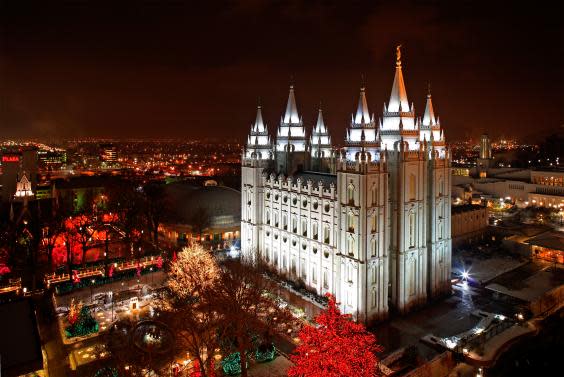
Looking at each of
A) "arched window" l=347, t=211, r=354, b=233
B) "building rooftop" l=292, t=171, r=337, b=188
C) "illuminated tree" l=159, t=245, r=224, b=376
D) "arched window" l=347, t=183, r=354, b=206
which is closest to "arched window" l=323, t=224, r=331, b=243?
"building rooftop" l=292, t=171, r=337, b=188

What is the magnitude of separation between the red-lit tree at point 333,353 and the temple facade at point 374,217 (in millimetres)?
9559

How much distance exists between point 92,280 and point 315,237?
25.3m

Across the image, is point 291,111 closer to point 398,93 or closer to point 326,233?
point 398,93

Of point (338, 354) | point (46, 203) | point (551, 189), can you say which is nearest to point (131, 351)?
point (338, 354)

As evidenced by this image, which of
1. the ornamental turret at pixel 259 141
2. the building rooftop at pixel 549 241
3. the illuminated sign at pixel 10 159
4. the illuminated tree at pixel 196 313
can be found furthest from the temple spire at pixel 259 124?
the illuminated sign at pixel 10 159

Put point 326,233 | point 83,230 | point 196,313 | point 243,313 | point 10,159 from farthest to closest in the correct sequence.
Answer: point 10,159 → point 83,230 → point 326,233 → point 196,313 → point 243,313

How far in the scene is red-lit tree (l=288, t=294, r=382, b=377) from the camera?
89.6 feet

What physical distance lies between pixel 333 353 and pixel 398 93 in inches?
1048

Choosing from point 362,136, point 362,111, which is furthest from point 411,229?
point 362,111

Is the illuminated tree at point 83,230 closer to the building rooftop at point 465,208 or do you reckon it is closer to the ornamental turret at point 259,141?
the ornamental turret at point 259,141

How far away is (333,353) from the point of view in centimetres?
2783

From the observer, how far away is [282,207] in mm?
50094

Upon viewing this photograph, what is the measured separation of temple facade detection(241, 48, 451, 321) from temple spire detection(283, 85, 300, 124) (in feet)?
28.3

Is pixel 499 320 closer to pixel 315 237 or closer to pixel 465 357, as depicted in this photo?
pixel 465 357
